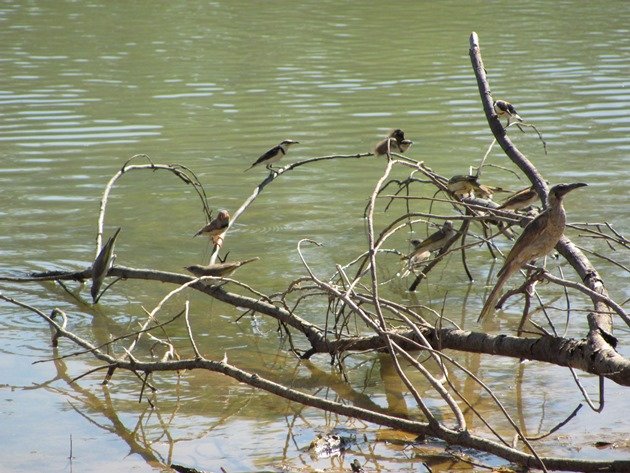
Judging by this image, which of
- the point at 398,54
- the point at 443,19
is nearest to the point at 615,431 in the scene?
the point at 398,54

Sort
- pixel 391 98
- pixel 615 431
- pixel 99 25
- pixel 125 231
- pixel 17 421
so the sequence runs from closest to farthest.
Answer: pixel 615 431
pixel 17 421
pixel 125 231
pixel 391 98
pixel 99 25

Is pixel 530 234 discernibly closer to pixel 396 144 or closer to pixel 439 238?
pixel 439 238

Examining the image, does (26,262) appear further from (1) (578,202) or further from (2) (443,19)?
(2) (443,19)

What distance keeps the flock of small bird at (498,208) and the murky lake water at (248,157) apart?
→ 61 cm

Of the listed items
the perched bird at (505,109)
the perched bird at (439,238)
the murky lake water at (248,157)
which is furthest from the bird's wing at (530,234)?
the perched bird at (505,109)

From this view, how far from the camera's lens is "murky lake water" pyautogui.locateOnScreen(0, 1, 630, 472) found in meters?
6.39

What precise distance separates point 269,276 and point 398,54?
14.3 m

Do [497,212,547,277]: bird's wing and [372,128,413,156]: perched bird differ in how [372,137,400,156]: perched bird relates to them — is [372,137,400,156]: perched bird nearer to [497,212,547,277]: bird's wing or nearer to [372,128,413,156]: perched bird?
[372,128,413,156]: perched bird

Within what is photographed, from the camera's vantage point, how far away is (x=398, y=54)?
23.0 meters

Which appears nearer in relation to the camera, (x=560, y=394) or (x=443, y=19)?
(x=560, y=394)

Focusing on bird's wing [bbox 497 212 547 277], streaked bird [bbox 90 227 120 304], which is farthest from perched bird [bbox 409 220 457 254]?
bird's wing [bbox 497 212 547 277]

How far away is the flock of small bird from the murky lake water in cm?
61

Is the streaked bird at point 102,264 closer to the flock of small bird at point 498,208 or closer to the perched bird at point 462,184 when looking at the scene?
the flock of small bird at point 498,208

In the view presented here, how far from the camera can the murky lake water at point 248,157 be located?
6395 millimetres
